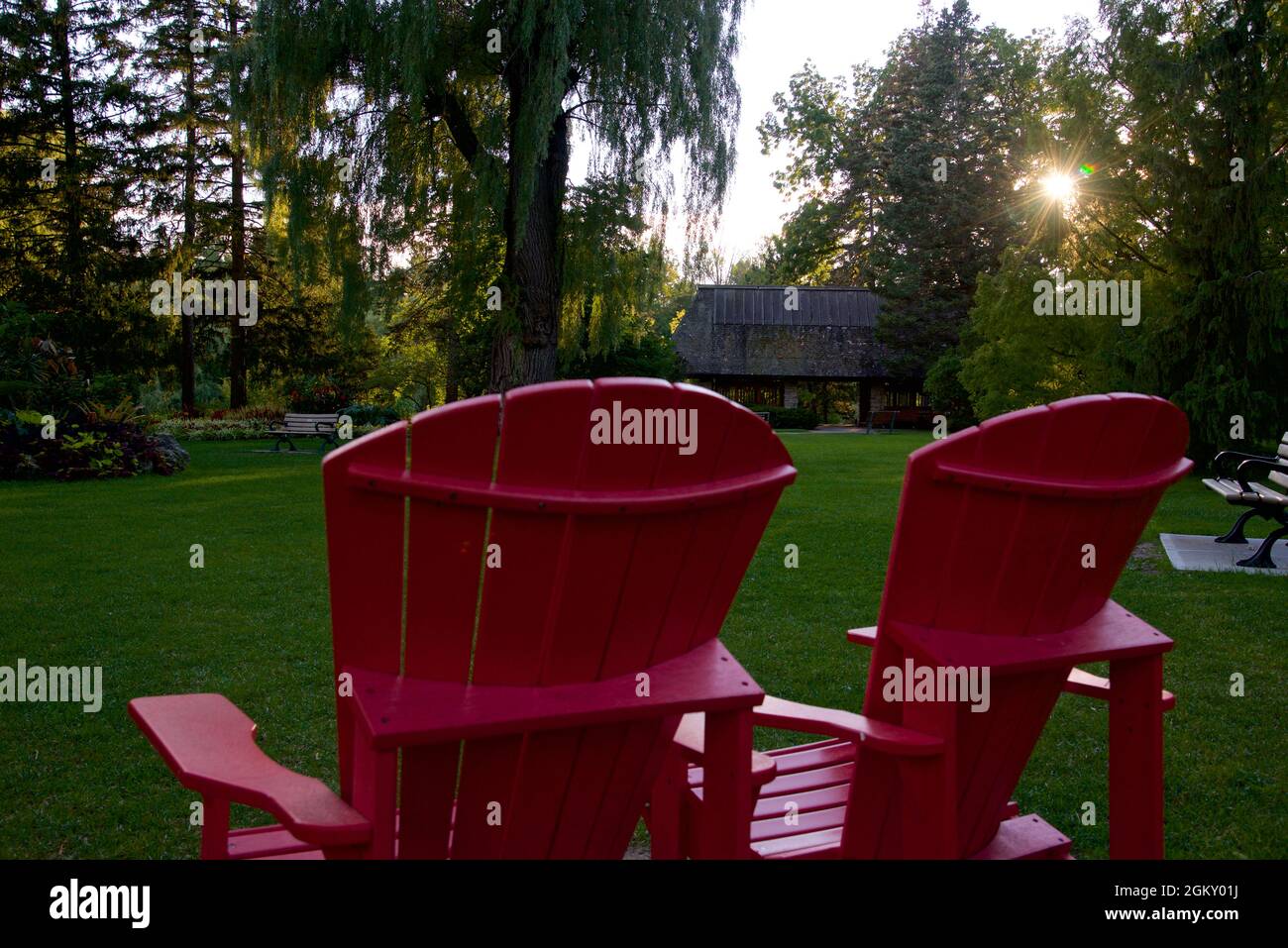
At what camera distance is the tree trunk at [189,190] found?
25609 millimetres

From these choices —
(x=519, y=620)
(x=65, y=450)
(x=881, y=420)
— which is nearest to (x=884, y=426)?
(x=881, y=420)

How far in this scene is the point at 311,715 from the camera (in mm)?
3955

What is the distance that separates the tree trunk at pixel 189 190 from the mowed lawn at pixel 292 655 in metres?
17.2

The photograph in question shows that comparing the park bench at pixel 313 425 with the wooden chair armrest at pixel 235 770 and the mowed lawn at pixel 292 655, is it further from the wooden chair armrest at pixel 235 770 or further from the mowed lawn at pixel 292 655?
the wooden chair armrest at pixel 235 770

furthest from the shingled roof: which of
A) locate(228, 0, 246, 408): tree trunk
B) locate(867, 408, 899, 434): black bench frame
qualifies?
locate(228, 0, 246, 408): tree trunk

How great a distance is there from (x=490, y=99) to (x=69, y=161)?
1830 centimetres

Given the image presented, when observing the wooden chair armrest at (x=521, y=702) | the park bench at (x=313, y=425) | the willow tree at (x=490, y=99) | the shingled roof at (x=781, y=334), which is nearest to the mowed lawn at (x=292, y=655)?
the wooden chair armrest at (x=521, y=702)

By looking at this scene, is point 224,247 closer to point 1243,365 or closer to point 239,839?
point 1243,365

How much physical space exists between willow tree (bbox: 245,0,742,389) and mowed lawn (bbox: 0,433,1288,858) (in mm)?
4140

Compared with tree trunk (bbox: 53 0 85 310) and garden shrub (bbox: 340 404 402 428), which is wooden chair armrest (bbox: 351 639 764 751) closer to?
garden shrub (bbox: 340 404 402 428)

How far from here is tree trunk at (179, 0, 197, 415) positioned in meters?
25.6

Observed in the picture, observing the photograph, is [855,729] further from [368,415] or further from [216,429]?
[216,429]
